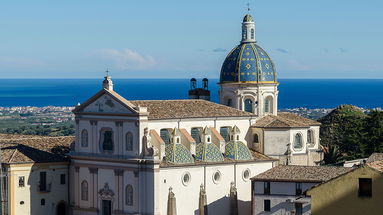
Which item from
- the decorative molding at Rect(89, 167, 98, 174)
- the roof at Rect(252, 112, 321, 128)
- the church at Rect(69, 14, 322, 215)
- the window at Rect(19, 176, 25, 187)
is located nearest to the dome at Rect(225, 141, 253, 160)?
the church at Rect(69, 14, 322, 215)

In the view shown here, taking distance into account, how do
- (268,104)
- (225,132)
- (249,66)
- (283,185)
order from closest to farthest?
(283,185)
(225,132)
(249,66)
(268,104)

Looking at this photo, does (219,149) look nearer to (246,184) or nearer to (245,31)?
(246,184)

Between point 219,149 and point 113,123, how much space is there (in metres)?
6.57

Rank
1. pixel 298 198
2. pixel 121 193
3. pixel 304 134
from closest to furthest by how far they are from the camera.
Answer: pixel 298 198 < pixel 121 193 < pixel 304 134

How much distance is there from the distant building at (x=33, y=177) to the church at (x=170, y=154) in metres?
0.81

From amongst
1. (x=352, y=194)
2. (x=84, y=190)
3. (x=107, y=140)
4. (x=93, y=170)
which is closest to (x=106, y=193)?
(x=93, y=170)

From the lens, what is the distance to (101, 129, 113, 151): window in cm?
6080

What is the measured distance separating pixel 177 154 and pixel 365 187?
98.2 feet

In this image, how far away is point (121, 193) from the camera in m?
60.3

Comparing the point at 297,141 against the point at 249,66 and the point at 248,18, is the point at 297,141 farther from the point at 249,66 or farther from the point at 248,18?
the point at 248,18

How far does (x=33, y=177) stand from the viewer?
6178 centimetres

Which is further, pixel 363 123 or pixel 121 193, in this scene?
pixel 363 123

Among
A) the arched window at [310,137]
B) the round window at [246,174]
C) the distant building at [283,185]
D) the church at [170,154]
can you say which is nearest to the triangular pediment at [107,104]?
the church at [170,154]

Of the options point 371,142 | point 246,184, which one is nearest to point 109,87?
point 246,184
